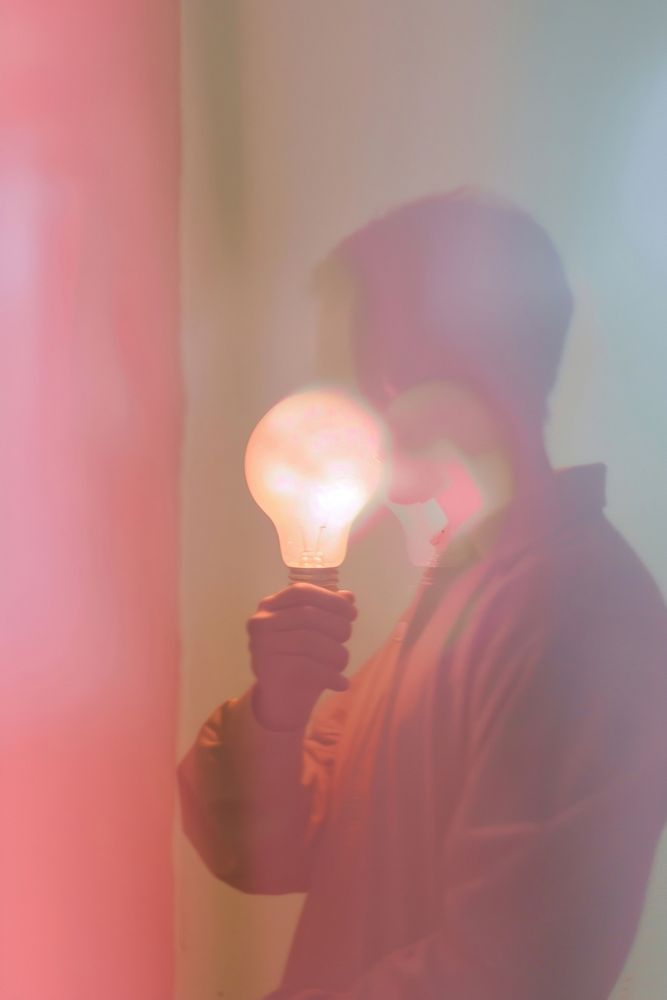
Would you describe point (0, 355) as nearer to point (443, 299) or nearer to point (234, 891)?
point (443, 299)

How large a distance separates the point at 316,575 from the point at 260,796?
26 cm

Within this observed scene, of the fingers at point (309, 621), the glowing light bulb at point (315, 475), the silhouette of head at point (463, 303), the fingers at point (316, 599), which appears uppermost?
the silhouette of head at point (463, 303)

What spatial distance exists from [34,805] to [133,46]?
30.6 inches

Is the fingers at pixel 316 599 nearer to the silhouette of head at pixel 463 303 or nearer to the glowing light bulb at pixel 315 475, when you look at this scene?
the glowing light bulb at pixel 315 475

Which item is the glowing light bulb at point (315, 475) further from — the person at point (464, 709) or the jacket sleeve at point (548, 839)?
the jacket sleeve at point (548, 839)

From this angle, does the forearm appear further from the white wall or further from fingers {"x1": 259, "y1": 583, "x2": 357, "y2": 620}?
fingers {"x1": 259, "y1": 583, "x2": 357, "y2": 620}

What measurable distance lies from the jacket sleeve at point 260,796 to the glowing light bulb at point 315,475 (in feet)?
0.55

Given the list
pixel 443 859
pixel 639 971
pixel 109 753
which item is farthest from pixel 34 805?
pixel 639 971

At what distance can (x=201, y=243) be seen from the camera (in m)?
0.90

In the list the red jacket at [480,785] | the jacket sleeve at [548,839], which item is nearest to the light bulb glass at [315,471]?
the red jacket at [480,785]

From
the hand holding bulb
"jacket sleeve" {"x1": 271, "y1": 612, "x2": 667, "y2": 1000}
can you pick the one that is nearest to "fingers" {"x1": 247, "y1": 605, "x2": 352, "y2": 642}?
the hand holding bulb

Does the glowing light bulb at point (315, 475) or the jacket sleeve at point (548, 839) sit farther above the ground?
the glowing light bulb at point (315, 475)

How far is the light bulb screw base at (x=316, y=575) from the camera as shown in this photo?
80 cm

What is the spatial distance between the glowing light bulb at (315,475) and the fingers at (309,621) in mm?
38
